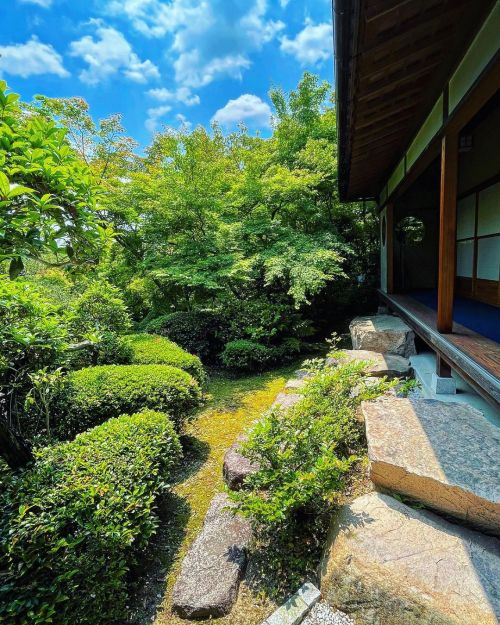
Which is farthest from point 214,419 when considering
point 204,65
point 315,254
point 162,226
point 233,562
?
point 204,65

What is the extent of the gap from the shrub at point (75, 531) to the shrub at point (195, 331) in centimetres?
458

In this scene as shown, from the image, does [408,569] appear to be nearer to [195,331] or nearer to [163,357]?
[163,357]

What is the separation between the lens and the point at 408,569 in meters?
1.64

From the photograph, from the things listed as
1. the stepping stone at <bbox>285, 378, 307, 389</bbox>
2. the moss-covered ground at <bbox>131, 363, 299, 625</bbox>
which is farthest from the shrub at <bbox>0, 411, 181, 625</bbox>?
the stepping stone at <bbox>285, 378, 307, 389</bbox>

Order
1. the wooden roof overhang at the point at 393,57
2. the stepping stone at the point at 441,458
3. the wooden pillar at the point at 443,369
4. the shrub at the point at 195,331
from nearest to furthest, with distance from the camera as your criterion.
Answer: the stepping stone at the point at 441,458
the wooden roof overhang at the point at 393,57
the wooden pillar at the point at 443,369
the shrub at the point at 195,331

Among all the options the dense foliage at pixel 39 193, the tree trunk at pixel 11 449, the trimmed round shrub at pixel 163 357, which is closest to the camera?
the dense foliage at pixel 39 193

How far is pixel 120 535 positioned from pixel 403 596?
1.60 meters

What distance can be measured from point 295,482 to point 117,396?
2277 mm

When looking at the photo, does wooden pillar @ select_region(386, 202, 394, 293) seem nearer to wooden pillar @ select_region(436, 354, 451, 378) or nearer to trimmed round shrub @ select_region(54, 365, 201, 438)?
wooden pillar @ select_region(436, 354, 451, 378)

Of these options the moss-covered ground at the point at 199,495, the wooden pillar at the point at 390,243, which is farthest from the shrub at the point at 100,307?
the wooden pillar at the point at 390,243

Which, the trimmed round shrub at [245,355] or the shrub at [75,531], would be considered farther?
the trimmed round shrub at [245,355]

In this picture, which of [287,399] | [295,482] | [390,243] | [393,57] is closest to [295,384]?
[287,399]

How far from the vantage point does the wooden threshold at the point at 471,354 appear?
86.5 inches

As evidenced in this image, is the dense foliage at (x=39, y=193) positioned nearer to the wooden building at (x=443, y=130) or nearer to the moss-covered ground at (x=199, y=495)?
the wooden building at (x=443, y=130)
